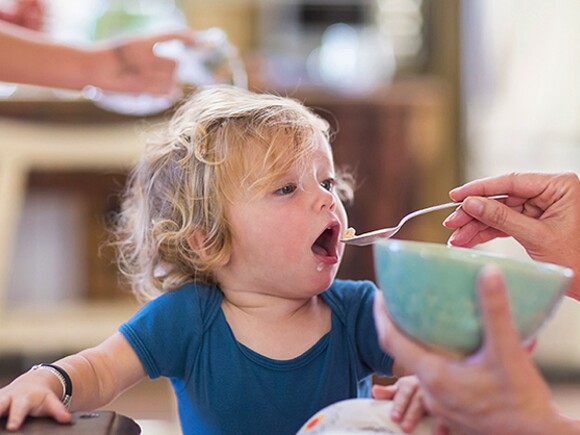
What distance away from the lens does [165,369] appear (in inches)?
46.5

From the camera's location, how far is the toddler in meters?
1.17

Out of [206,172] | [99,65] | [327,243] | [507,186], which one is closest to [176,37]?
[99,65]

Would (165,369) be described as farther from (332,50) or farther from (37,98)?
(332,50)

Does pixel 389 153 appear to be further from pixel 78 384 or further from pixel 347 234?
pixel 78 384

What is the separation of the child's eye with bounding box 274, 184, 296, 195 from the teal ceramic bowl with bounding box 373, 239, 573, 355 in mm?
436

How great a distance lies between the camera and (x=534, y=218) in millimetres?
1273

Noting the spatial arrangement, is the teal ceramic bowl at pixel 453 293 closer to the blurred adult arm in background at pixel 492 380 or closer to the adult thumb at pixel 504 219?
the blurred adult arm in background at pixel 492 380

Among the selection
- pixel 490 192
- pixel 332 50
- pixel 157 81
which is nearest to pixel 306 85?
pixel 332 50

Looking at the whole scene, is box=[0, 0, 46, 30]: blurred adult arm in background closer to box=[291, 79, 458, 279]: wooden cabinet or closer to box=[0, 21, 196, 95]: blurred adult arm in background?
box=[0, 21, 196, 95]: blurred adult arm in background

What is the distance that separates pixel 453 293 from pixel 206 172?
0.57 meters

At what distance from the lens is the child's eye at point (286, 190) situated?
4.01ft

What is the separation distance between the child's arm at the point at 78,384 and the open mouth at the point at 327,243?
0.98ft

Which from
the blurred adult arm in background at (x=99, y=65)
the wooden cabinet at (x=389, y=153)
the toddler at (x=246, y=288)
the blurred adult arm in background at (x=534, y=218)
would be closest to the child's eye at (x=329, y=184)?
the toddler at (x=246, y=288)

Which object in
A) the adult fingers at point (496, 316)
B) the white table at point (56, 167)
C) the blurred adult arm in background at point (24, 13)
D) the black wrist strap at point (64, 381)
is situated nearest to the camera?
the adult fingers at point (496, 316)
